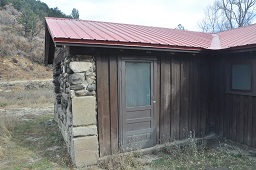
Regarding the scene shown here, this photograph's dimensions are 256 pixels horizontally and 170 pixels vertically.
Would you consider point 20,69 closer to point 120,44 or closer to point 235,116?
point 120,44

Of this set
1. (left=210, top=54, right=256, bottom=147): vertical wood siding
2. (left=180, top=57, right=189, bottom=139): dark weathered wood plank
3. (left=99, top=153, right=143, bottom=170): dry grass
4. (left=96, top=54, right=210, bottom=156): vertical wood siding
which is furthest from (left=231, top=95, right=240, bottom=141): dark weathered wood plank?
(left=99, top=153, right=143, bottom=170): dry grass

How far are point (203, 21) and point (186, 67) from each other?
25.7 metres

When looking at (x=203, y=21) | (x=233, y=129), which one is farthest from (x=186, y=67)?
(x=203, y=21)

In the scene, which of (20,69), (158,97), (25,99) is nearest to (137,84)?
(158,97)

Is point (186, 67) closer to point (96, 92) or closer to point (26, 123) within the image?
point (96, 92)

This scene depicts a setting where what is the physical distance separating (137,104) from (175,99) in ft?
3.89

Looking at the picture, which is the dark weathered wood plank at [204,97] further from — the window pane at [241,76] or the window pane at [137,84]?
the window pane at [137,84]

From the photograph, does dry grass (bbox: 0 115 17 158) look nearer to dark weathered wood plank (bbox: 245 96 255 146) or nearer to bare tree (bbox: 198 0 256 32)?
dark weathered wood plank (bbox: 245 96 255 146)

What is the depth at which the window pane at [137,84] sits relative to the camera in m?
5.16

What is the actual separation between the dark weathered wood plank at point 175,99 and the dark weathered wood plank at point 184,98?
14cm

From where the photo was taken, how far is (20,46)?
24.4m

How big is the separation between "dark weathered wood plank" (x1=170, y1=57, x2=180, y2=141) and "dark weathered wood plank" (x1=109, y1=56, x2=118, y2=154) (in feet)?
5.45

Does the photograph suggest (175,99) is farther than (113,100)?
Yes

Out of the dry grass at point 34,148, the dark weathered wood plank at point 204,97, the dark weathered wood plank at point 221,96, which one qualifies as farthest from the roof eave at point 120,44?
the dry grass at point 34,148
